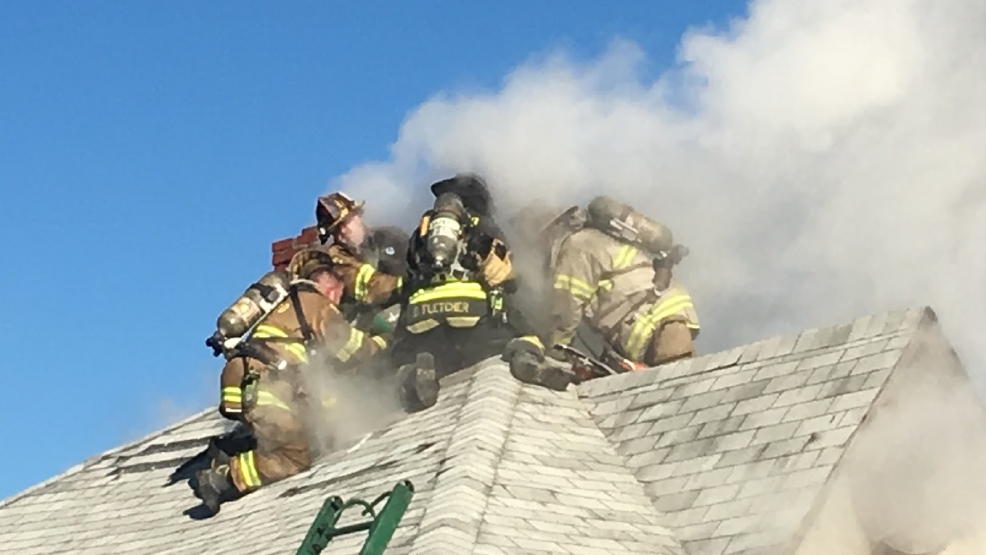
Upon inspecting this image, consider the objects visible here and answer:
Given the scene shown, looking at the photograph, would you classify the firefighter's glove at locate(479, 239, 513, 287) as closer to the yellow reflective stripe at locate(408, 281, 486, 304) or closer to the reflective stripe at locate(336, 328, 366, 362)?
the yellow reflective stripe at locate(408, 281, 486, 304)

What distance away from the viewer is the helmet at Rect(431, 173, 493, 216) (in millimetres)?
13836

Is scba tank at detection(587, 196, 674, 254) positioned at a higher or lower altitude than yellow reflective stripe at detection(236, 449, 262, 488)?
higher

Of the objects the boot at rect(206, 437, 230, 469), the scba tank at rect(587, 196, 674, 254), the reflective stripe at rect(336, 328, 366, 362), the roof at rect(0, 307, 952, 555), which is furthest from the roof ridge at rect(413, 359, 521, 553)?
the boot at rect(206, 437, 230, 469)

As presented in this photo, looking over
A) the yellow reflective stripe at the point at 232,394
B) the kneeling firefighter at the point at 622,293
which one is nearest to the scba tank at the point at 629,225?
the kneeling firefighter at the point at 622,293

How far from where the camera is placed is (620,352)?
13.8m

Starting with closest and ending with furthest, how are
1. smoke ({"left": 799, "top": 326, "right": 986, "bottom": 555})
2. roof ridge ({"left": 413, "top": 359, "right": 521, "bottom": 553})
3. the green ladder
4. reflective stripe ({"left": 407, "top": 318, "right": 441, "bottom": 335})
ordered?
1. roof ridge ({"left": 413, "top": 359, "right": 521, "bottom": 553})
2. the green ladder
3. smoke ({"left": 799, "top": 326, "right": 986, "bottom": 555})
4. reflective stripe ({"left": 407, "top": 318, "right": 441, "bottom": 335})

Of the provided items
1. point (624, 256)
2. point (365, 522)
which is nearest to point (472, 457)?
point (365, 522)

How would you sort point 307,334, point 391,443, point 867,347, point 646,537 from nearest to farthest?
point 646,537, point 867,347, point 391,443, point 307,334

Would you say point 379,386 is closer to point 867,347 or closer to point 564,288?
point 564,288

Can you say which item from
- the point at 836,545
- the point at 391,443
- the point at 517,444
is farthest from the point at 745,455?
the point at 391,443

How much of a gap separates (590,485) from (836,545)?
1600mm

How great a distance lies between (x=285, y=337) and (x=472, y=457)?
2494 millimetres

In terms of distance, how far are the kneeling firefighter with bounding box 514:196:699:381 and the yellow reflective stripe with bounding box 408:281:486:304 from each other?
0.96 m

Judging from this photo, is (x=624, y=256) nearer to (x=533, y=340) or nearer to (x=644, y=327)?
(x=644, y=327)
